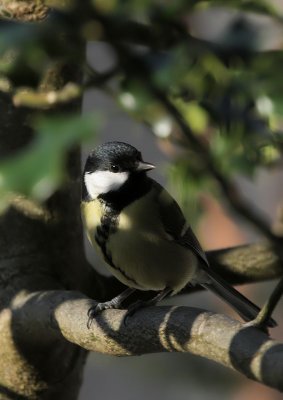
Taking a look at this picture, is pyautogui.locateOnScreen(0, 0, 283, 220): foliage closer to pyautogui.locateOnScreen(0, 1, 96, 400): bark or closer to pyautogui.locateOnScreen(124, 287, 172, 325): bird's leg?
pyautogui.locateOnScreen(124, 287, 172, 325): bird's leg

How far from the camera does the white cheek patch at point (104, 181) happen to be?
1.90 metres

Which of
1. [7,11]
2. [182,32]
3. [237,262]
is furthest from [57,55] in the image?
[237,262]

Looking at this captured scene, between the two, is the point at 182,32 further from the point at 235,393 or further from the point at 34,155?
the point at 235,393

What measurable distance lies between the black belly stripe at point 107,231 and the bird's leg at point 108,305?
0.05m

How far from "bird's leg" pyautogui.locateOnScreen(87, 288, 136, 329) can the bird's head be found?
0.24 m

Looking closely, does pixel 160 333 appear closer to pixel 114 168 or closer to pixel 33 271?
pixel 33 271

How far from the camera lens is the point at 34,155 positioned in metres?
0.50

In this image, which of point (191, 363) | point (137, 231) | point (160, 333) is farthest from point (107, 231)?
point (191, 363)

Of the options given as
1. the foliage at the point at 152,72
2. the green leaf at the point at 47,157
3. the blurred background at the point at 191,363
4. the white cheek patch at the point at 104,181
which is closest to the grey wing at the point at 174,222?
the white cheek patch at the point at 104,181

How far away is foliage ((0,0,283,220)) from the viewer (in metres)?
0.51

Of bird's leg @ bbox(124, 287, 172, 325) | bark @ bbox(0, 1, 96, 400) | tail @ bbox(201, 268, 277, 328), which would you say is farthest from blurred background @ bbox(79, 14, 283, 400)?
bark @ bbox(0, 1, 96, 400)

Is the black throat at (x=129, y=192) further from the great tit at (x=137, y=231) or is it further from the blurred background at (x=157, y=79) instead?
the blurred background at (x=157, y=79)

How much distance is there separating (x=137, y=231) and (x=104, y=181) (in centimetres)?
15

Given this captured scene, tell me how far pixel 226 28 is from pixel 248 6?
4 cm
